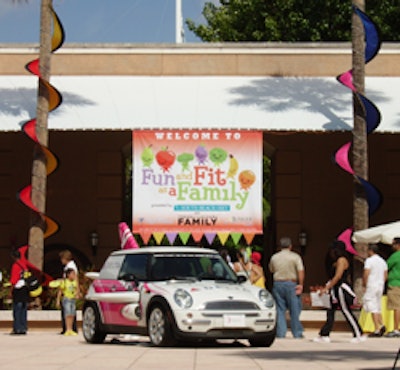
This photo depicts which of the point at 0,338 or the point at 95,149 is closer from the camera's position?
the point at 0,338

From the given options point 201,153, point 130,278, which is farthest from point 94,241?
point 130,278

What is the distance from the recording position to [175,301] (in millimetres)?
15672

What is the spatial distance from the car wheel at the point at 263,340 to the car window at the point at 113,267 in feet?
8.51

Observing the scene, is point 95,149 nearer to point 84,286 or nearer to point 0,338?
point 84,286

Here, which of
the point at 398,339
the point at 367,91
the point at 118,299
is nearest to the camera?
the point at 118,299

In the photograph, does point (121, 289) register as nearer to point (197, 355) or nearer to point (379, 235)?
point (197, 355)

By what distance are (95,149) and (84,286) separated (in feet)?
21.0

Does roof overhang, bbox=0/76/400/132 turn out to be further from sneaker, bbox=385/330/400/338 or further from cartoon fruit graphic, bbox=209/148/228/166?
sneaker, bbox=385/330/400/338

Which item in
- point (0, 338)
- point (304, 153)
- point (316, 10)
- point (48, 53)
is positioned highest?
point (316, 10)

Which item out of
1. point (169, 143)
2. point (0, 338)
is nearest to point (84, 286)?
point (169, 143)

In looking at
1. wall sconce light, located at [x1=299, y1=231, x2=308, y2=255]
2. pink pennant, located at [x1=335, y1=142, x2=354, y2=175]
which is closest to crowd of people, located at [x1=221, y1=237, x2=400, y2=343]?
pink pennant, located at [x1=335, y1=142, x2=354, y2=175]

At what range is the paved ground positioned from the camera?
12.5m

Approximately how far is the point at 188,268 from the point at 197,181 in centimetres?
865

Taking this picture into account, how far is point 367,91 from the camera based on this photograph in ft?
92.3
